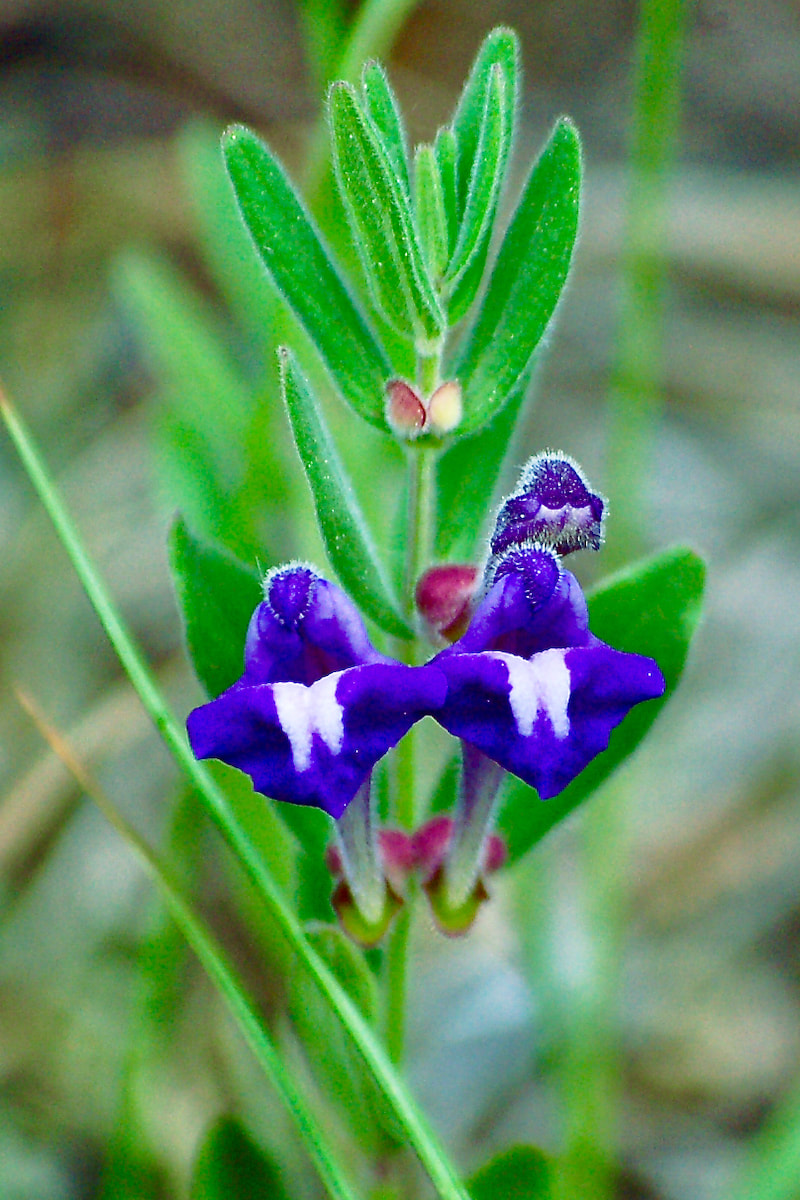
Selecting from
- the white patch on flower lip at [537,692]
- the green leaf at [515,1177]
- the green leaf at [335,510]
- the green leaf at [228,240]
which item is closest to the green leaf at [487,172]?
the green leaf at [335,510]

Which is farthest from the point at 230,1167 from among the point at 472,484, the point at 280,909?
the point at 472,484

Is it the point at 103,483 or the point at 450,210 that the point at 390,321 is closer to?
the point at 450,210

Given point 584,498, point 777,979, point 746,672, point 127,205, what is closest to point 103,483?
point 127,205

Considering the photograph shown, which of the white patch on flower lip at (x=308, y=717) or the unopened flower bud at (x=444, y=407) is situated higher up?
the unopened flower bud at (x=444, y=407)

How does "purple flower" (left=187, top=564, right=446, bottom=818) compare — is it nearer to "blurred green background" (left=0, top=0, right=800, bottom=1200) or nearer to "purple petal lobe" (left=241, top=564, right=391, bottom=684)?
"purple petal lobe" (left=241, top=564, right=391, bottom=684)

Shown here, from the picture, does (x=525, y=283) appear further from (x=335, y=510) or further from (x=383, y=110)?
(x=335, y=510)

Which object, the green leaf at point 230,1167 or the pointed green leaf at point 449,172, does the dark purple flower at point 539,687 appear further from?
the green leaf at point 230,1167
